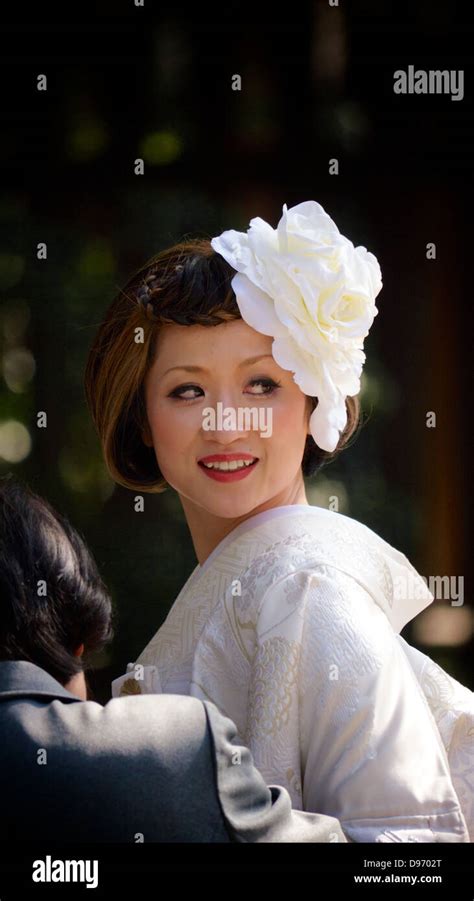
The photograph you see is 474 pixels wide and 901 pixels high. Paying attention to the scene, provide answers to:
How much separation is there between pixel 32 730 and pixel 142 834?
22 centimetres

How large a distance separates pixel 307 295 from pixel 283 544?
44 centimetres

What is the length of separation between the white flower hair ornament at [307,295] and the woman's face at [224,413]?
0.05m

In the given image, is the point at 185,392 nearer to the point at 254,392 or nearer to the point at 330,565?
the point at 254,392

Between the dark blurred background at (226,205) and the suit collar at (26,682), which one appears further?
the dark blurred background at (226,205)

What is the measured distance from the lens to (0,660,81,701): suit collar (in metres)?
1.93

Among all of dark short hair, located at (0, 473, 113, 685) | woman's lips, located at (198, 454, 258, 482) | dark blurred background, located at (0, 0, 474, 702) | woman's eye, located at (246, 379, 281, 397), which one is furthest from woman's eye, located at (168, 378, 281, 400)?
dark blurred background, located at (0, 0, 474, 702)

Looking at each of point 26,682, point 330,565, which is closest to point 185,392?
point 330,565

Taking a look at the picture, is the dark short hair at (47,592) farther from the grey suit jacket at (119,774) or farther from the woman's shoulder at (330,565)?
the woman's shoulder at (330,565)

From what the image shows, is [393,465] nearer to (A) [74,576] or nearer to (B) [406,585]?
(B) [406,585]

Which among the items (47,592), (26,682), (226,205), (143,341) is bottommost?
(26,682)

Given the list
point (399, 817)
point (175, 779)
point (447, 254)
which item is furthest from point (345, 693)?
point (447, 254)

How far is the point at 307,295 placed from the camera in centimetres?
235

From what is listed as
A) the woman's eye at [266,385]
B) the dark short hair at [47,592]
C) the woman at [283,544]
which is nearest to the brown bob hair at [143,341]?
the woman at [283,544]

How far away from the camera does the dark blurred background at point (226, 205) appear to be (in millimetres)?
2889
